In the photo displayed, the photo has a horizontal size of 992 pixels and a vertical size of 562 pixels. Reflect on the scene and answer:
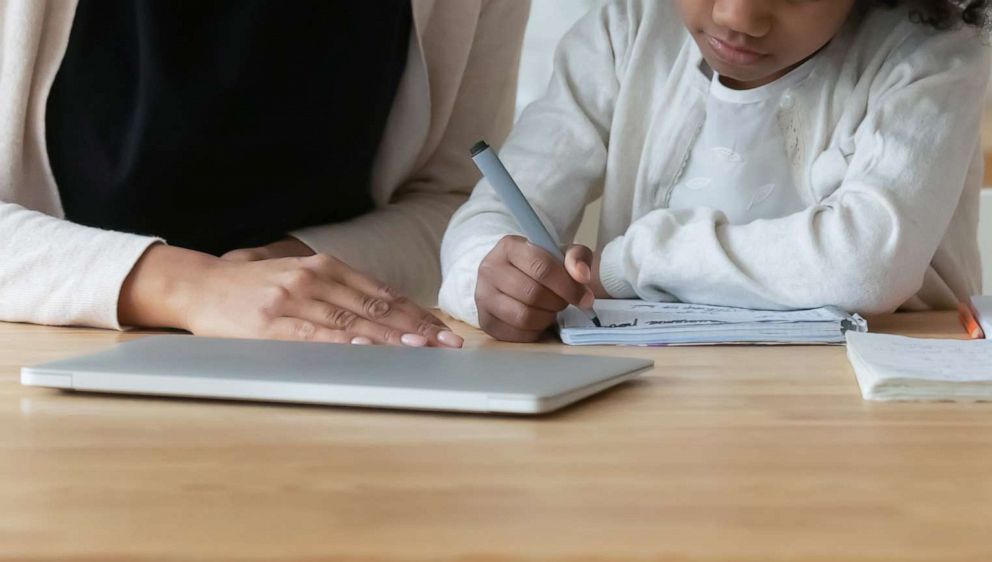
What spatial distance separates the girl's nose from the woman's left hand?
1.47 feet

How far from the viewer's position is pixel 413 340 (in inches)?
31.9

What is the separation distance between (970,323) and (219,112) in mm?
737

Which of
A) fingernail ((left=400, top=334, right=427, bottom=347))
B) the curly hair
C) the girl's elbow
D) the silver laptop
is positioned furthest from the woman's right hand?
the curly hair

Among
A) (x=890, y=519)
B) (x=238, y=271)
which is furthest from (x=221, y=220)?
(x=890, y=519)

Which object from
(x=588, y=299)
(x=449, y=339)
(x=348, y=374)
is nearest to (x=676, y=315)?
(x=588, y=299)

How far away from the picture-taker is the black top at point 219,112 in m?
1.19

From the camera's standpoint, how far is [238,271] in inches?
37.3

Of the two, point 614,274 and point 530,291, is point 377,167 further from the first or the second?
point 530,291

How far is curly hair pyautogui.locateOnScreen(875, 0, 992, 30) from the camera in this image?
3.75 feet

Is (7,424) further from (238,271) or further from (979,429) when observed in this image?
(979,429)

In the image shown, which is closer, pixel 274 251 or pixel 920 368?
pixel 920 368

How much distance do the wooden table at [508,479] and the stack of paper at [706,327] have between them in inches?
6.7

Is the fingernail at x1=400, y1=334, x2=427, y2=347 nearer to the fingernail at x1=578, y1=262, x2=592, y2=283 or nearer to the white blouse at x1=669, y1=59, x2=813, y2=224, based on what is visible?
the fingernail at x1=578, y1=262, x2=592, y2=283

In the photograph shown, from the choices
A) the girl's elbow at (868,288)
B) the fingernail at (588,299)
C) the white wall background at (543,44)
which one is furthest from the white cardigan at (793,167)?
the white wall background at (543,44)
